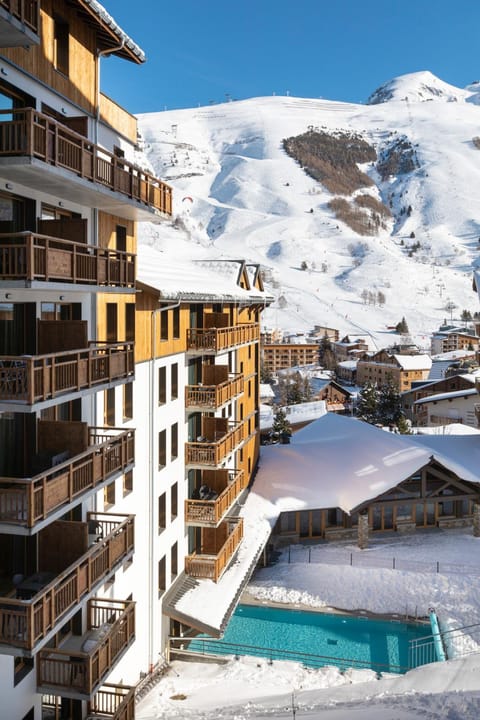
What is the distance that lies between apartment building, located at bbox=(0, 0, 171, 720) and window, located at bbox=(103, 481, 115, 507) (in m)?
0.02

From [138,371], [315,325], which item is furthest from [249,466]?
[315,325]

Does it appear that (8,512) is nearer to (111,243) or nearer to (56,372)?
(56,372)

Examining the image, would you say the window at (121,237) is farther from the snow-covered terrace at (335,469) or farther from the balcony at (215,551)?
the snow-covered terrace at (335,469)

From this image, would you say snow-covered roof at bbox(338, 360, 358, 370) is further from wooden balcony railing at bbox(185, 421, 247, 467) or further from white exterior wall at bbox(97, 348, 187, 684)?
white exterior wall at bbox(97, 348, 187, 684)

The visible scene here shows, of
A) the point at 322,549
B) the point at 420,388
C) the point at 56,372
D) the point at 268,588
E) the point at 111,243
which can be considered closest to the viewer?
the point at 56,372

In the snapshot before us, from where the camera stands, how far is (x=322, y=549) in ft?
93.1

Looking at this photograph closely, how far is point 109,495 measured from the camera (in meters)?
15.0

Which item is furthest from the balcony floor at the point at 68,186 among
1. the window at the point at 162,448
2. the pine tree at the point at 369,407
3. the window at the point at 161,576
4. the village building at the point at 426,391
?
the pine tree at the point at 369,407

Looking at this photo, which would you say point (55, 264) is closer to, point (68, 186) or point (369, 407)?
point (68, 186)

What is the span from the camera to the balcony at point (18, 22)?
8.60m

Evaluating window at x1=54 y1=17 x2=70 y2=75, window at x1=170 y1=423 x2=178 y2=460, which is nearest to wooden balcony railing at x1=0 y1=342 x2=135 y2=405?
window at x1=54 y1=17 x2=70 y2=75

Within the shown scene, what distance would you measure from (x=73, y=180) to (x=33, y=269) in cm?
206

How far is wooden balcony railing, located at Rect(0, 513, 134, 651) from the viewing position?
9.25m

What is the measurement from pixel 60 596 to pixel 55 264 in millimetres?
5483
